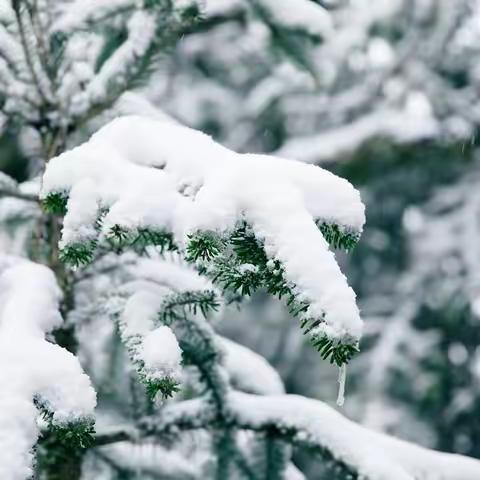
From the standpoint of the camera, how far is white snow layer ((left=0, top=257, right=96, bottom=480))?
3.20ft

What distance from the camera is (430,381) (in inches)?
200

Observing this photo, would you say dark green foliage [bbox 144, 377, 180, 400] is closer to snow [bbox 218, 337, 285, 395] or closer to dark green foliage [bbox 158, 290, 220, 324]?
dark green foliage [bbox 158, 290, 220, 324]

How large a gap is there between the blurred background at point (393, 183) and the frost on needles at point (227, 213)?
3.09 metres

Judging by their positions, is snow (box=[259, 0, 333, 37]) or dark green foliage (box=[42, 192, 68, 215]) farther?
snow (box=[259, 0, 333, 37])

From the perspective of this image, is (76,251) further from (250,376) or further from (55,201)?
(250,376)

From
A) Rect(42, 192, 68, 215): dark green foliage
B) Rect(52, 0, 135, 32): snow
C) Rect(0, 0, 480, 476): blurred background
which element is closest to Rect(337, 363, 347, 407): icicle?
Rect(42, 192, 68, 215): dark green foliage

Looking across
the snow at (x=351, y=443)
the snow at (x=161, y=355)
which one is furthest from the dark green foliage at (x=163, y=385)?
the snow at (x=351, y=443)

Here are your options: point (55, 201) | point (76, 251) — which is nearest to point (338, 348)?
point (76, 251)

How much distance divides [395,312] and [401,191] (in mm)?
838

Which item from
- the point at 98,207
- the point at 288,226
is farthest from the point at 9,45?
the point at 288,226

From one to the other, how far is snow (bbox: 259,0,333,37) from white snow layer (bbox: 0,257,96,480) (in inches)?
38.1

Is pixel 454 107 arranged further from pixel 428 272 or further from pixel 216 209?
pixel 216 209

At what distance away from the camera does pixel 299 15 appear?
1851 millimetres

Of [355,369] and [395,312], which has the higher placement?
[395,312]
